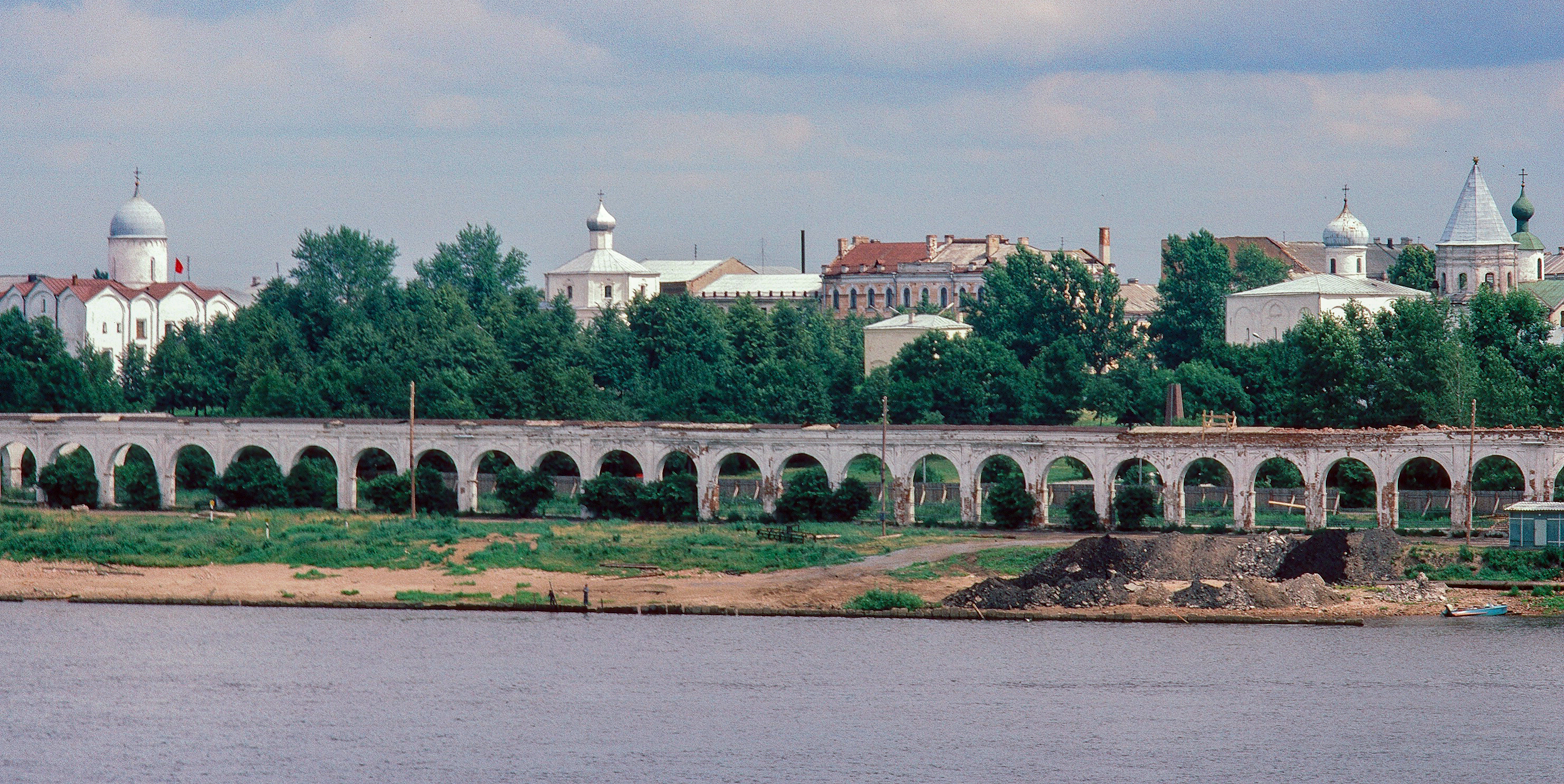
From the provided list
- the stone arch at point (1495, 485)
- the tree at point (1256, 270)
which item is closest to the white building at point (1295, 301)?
the tree at point (1256, 270)

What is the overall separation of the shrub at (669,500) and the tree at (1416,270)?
53.9m

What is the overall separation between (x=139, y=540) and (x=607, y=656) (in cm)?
2062

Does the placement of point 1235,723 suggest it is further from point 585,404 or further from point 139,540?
point 585,404

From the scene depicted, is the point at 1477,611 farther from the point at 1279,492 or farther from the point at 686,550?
the point at 686,550

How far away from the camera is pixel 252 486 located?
67.1m

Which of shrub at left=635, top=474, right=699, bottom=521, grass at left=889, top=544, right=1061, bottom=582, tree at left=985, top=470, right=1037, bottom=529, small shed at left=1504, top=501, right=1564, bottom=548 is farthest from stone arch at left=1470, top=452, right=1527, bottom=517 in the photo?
shrub at left=635, top=474, right=699, bottom=521

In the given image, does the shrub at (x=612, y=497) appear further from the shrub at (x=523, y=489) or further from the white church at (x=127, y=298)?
the white church at (x=127, y=298)

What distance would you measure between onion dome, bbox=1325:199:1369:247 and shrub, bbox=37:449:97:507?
6281cm

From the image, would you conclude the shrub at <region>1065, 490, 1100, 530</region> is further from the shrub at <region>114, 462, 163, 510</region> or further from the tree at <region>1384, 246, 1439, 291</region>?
the tree at <region>1384, 246, 1439, 291</region>

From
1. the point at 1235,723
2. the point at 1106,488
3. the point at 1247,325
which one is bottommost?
the point at 1235,723

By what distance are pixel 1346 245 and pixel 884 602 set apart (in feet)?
213

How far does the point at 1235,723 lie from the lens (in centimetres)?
3744

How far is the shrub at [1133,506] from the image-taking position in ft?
190

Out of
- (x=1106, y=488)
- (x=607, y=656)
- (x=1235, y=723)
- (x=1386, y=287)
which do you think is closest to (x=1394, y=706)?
(x=1235, y=723)
